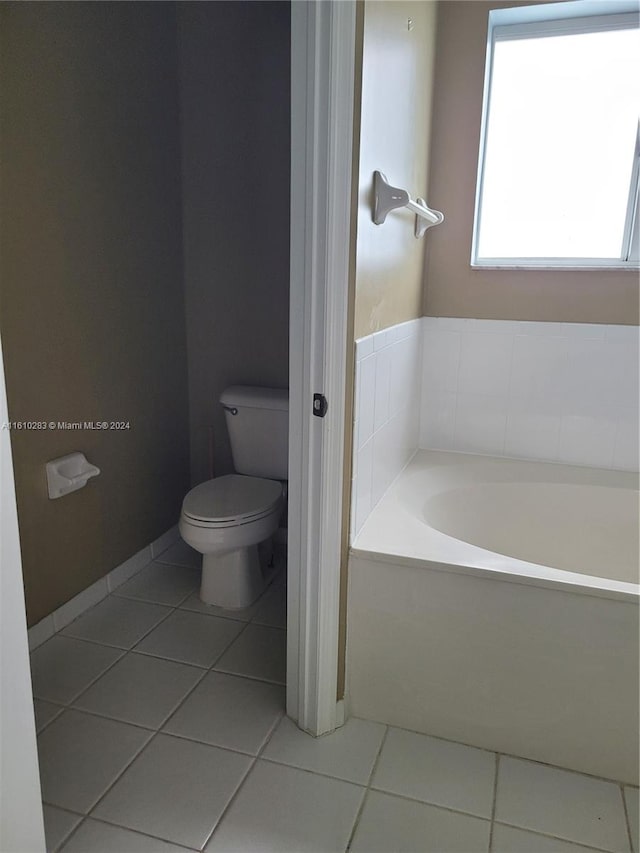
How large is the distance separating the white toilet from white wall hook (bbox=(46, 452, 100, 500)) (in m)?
0.37

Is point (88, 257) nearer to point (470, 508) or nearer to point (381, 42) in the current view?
point (381, 42)

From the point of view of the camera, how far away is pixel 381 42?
1575 millimetres

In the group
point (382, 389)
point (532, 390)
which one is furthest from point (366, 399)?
point (532, 390)

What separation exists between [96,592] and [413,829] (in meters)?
1.42

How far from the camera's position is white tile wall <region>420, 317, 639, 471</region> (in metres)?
2.31

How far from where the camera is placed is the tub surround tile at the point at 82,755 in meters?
1.52

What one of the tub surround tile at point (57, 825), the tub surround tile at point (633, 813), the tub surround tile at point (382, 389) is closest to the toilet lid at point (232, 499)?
the tub surround tile at point (382, 389)

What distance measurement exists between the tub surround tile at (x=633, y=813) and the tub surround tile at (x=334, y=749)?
0.61 metres

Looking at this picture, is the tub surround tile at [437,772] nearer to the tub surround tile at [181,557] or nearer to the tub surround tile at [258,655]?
the tub surround tile at [258,655]

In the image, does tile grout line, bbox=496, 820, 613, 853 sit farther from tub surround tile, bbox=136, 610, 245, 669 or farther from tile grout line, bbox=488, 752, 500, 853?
tub surround tile, bbox=136, 610, 245, 669

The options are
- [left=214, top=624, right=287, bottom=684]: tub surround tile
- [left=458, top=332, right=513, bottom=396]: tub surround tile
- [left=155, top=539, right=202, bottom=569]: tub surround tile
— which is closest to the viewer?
[left=214, top=624, right=287, bottom=684]: tub surround tile

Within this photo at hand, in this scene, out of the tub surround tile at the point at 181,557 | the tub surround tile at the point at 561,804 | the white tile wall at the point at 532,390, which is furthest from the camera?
the tub surround tile at the point at 181,557

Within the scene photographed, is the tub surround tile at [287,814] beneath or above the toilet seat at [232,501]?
beneath

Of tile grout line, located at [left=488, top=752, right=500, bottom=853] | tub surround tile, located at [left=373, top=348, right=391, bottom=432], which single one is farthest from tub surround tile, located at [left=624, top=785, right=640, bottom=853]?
tub surround tile, located at [left=373, top=348, right=391, bottom=432]
